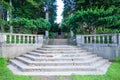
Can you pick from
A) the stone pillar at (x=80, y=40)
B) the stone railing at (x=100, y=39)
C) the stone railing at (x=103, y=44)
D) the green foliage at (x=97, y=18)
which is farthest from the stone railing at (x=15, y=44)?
the green foliage at (x=97, y=18)

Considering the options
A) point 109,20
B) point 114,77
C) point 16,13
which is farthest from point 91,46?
point 16,13

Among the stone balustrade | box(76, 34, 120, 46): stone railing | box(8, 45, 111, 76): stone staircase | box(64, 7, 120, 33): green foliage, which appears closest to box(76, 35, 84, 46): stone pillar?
box(76, 34, 120, 46): stone railing

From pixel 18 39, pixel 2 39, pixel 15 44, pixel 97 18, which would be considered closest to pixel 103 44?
pixel 97 18

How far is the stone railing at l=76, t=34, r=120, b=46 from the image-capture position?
37.1ft

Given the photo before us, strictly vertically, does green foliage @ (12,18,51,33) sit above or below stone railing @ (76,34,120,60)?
above

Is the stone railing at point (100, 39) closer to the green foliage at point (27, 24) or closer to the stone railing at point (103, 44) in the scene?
the stone railing at point (103, 44)

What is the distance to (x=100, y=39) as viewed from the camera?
470 inches

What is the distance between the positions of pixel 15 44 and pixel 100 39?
215 inches

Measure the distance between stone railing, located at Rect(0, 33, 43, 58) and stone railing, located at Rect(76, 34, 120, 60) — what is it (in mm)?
3087

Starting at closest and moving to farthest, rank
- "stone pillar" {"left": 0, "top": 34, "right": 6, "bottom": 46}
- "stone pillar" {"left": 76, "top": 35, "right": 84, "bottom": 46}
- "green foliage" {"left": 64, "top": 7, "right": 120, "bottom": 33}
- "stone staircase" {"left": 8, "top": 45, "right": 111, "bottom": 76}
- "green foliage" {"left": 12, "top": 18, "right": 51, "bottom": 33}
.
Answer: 1. "stone staircase" {"left": 8, "top": 45, "right": 111, "bottom": 76}
2. "stone pillar" {"left": 0, "top": 34, "right": 6, "bottom": 46}
3. "stone pillar" {"left": 76, "top": 35, "right": 84, "bottom": 46}
4. "green foliage" {"left": 64, "top": 7, "right": 120, "bottom": 33}
5. "green foliage" {"left": 12, "top": 18, "right": 51, "bottom": 33}

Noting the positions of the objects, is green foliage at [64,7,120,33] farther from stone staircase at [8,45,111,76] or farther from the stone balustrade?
stone staircase at [8,45,111,76]

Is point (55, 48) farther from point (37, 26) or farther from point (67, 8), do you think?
point (67, 8)

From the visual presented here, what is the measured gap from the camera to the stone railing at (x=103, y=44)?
37.2 feet

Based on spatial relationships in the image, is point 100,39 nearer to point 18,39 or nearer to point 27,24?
point 18,39
